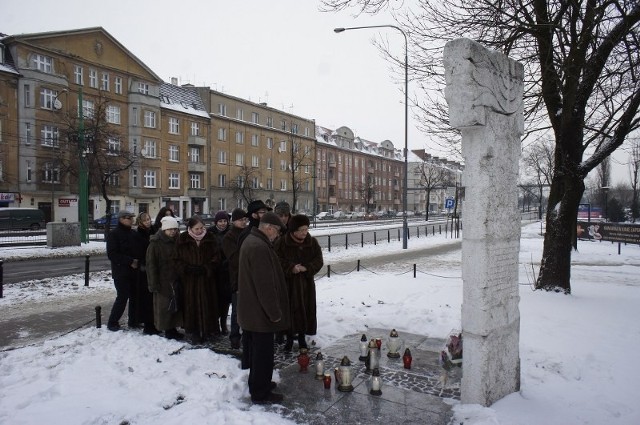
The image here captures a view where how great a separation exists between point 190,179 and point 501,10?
151ft

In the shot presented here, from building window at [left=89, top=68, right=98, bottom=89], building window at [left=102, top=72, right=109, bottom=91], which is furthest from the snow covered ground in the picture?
building window at [left=102, top=72, right=109, bottom=91]

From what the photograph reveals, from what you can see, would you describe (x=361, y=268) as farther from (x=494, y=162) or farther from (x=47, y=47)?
(x=47, y=47)

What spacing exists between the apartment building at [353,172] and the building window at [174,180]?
89.4 feet

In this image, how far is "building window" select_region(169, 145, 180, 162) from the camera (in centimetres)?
4812

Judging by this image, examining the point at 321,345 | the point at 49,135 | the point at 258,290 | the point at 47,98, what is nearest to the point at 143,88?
the point at 47,98

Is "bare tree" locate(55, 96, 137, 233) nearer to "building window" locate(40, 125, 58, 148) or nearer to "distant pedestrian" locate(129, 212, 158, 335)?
"building window" locate(40, 125, 58, 148)

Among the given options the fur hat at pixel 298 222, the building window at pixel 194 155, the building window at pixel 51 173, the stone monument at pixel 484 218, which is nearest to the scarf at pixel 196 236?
the fur hat at pixel 298 222

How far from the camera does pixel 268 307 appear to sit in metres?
4.57

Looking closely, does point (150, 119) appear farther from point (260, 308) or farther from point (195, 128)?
point (260, 308)

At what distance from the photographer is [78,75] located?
131ft

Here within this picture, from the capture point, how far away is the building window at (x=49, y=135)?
37.7 metres

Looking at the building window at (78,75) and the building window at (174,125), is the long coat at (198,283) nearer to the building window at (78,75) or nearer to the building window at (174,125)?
the building window at (78,75)

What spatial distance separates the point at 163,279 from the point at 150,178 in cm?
4249

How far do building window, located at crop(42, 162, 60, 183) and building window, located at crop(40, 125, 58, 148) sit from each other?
1.82 meters
